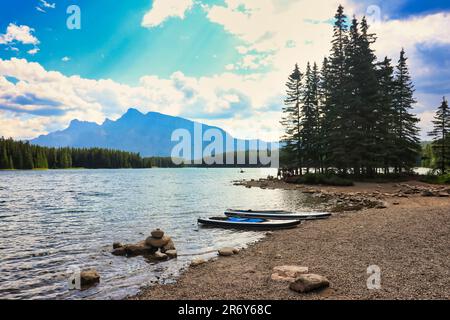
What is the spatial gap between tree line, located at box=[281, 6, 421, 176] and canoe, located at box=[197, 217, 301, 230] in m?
31.6

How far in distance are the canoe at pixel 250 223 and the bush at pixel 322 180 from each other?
92.7 feet

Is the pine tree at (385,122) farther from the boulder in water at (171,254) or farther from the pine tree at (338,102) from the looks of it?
the boulder in water at (171,254)

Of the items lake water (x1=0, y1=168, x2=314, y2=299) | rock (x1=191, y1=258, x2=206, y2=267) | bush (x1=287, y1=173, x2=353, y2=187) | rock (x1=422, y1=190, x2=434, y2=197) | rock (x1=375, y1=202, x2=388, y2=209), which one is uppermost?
Answer: bush (x1=287, y1=173, x2=353, y2=187)

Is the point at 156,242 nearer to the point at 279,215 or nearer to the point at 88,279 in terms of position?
the point at 88,279

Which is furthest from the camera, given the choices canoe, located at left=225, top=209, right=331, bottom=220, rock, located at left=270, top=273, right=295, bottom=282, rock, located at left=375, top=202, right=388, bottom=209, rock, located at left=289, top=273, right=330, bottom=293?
rock, located at left=375, top=202, right=388, bottom=209

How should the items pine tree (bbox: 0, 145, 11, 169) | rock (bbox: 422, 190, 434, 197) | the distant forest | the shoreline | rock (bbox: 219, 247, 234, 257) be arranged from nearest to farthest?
1. the shoreline
2. rock (bbox: 219, 247, 234, 257)
3. rock (bbox: 422, 190, 434, 197)
4. pine tree (bbox: 0, 145, 11, 169)
5. the distant forest

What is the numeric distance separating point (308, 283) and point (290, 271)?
5.78ft

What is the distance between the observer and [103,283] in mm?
11469

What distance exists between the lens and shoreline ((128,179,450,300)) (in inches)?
358

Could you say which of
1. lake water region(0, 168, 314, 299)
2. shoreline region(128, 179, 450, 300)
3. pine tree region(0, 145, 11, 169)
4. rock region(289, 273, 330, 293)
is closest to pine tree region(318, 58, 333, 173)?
lake water region(0, 168, 314, 299)

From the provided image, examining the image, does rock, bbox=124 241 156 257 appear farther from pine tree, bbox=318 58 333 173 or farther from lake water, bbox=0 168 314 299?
pine tree, bbox=318 58 333 173
